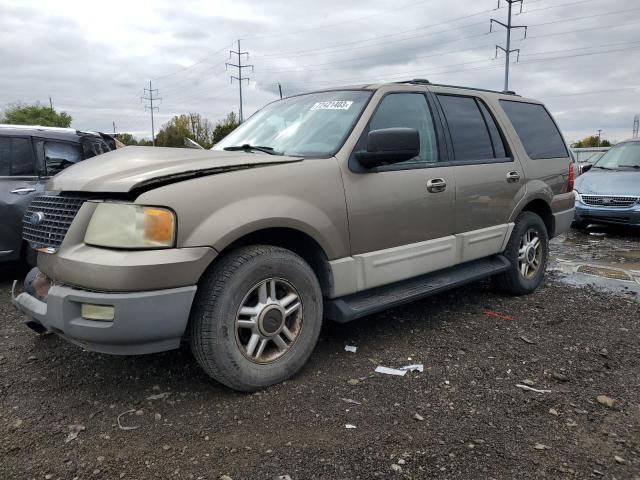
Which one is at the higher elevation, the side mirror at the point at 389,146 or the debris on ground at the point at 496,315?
the side mirror at the point at 389,146

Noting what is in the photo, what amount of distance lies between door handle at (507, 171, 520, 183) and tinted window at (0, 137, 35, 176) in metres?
4.94

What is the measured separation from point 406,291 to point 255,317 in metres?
1.26

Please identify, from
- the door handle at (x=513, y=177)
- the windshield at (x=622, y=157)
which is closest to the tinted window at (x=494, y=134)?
the door handle at (x=513, y=177)

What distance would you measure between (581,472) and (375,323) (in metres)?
2.13

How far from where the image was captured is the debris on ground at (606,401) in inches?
115

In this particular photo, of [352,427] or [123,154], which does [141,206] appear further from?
[352,427]

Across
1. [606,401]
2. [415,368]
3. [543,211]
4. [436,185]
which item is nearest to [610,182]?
[543,211]

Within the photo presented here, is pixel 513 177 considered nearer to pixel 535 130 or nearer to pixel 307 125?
pixel 535 130

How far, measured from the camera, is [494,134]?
4.70 metres

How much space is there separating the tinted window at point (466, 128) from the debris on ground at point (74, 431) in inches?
127

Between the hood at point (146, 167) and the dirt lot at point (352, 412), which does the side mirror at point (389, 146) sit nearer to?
the hood at point (146, 167)

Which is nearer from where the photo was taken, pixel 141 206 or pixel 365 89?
pixel 141 206

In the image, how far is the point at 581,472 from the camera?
2.29m

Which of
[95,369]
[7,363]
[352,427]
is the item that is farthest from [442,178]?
[7,363]
